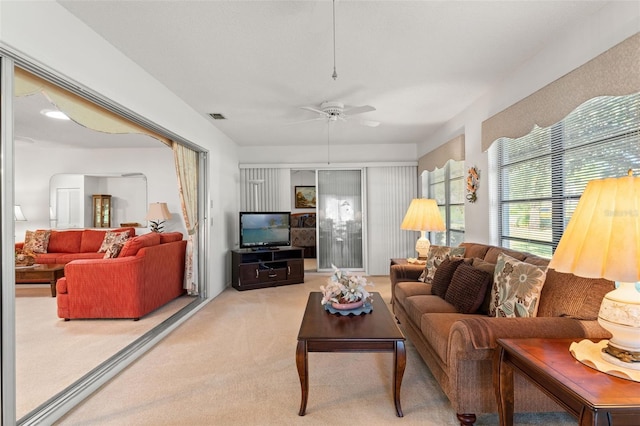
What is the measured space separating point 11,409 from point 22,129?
4794 millimetres

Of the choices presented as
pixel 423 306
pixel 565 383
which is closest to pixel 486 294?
pixel 423 306

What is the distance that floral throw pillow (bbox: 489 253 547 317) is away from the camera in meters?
2.04

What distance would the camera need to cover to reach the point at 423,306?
271 cm

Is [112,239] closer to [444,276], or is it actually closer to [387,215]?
[387,215]

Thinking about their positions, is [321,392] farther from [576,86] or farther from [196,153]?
[196,153]

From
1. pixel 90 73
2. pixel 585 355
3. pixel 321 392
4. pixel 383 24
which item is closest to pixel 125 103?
pixel 90 73

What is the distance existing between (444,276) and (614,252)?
72.6 inches

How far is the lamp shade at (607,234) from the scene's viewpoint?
48.2 inches

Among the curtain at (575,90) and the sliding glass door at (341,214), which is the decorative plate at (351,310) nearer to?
the curtain at (575,90)

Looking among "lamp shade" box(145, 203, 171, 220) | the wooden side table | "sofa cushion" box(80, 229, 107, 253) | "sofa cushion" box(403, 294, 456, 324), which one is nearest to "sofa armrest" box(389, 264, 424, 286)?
"sofa cushion" box(403, 294, 456, 324)

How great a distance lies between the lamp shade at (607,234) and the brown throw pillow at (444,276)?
64.5 inches

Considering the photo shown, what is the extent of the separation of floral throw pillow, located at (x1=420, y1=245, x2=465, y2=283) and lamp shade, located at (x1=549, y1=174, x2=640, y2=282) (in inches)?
83.6

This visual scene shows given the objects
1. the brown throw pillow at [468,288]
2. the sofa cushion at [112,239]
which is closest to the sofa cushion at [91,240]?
the sofa cushion at [112,239]

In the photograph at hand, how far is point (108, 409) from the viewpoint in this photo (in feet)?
6.95
